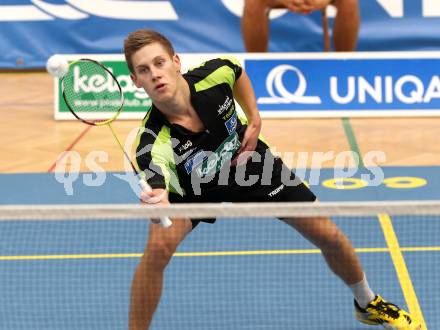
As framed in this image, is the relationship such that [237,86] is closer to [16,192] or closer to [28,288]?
[28,288]

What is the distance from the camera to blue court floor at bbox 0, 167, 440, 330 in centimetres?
459

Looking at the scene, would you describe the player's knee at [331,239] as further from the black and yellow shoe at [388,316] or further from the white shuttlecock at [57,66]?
the white shuttlecock at [57,66]

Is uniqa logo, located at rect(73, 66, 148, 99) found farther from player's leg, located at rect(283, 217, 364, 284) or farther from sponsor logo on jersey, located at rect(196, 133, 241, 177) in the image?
player's leg, located at rect(283, 217, 364, 284)

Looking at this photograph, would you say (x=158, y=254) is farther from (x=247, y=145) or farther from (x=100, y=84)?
(x=100, y=84)

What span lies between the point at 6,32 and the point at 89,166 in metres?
3.58

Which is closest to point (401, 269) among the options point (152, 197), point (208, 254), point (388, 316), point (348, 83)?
point (388, 316)

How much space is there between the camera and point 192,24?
10.1m

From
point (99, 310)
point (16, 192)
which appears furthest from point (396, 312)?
point (16, 192)

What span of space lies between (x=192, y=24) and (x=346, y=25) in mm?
1990

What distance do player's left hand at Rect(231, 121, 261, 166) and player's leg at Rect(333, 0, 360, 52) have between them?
4734mm

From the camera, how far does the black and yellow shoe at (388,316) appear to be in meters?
4.36

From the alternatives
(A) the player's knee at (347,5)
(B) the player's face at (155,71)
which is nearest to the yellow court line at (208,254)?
(B) the player's face at (155,71)

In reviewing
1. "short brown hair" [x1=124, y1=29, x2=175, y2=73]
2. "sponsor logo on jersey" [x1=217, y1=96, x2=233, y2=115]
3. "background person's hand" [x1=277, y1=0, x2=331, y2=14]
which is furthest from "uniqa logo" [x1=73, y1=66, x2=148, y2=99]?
"short brown hair" [x1=124, y1=29, x2=175, y2=73]

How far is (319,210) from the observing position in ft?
10.6
